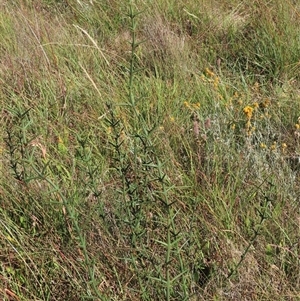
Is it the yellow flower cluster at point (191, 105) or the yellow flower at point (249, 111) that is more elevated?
the yellow flower at point (249, 111)

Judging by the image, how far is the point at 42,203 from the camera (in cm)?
203

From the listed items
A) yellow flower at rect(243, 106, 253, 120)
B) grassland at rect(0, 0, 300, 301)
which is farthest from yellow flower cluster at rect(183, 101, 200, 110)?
yellow flower at rect(243, 106, 253, 120)

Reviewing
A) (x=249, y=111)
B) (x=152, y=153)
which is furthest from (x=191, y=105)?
(x=152, y=153)

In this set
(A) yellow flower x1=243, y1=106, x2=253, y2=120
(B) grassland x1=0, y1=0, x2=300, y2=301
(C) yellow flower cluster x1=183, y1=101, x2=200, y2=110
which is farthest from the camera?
(C) yellow flower cluster x1=183, y1=101, x2=200, y2=110

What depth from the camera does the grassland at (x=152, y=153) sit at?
176 centimetres

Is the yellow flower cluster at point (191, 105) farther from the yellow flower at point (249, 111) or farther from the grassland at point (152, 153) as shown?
the yellow flower at point (249, 111)

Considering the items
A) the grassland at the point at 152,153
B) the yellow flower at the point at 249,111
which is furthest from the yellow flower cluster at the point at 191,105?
the yellow flower at the point at 249,111

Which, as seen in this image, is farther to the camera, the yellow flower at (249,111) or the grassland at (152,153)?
the yellow flower at (249,111)

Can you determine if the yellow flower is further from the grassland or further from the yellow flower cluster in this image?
the yellow flower cluster

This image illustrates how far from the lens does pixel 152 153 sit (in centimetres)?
226

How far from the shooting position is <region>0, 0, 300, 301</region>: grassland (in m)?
1.76

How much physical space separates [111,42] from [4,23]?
65cm

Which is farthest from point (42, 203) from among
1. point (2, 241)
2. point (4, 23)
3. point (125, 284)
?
point (4, 23)

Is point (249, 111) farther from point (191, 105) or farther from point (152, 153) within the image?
point (152, 153)
